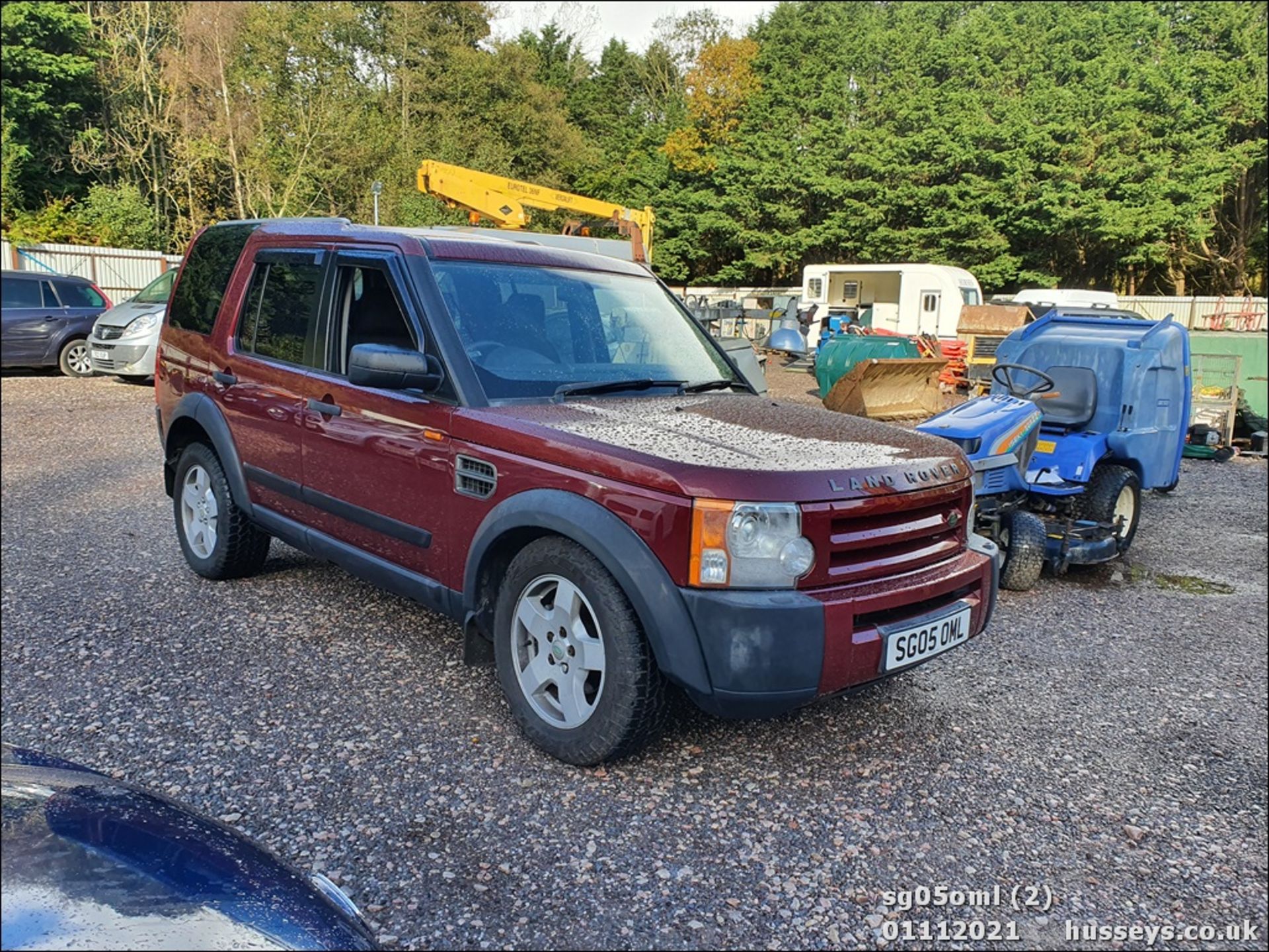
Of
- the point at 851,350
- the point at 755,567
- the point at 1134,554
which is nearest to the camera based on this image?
the point at 755,567

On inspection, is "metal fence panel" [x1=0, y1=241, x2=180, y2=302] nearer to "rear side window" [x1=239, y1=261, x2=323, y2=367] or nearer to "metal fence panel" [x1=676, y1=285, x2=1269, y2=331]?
"metal fence panel" [x1=676, y1=285, x2=1269, y2=331]

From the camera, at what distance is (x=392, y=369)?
11.2ft

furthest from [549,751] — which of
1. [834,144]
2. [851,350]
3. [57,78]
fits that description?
[834,144]

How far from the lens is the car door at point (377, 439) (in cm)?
360

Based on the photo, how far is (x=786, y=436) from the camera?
10.9 ft

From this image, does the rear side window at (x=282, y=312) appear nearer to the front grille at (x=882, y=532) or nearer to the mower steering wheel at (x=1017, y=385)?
the front grille at (x=882, y=532)

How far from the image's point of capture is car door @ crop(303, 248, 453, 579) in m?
3.60

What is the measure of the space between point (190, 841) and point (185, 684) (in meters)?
2.42

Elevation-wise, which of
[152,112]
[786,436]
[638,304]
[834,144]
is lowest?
[786,436]

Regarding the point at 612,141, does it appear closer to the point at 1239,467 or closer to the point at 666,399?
the point at 1239,467

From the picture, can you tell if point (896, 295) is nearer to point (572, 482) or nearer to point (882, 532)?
point (882, 532)

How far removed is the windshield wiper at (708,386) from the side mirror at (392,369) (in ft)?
3.71

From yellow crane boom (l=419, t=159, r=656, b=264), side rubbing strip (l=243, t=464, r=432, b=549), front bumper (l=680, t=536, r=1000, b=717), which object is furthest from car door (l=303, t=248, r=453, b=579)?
yellow crane boom (l=419, t=159, r=656, b=264)

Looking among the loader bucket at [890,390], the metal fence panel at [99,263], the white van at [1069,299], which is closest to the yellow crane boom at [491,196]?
the loader bucket at [890,390]
